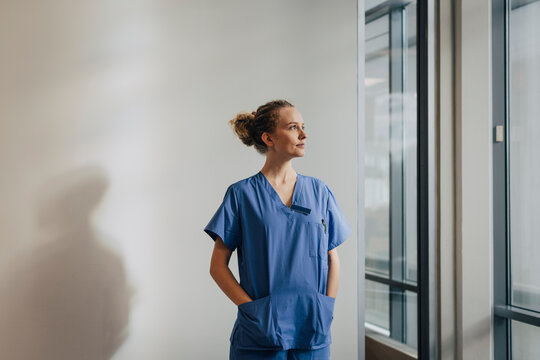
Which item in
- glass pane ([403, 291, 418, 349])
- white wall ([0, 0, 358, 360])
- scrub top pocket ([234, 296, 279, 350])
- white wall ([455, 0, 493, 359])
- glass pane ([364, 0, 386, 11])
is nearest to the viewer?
scrub top pocket ([234, 296, 279, 350])

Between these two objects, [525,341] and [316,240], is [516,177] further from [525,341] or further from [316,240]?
[316,240]

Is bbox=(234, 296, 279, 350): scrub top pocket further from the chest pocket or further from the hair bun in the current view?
the hair bun

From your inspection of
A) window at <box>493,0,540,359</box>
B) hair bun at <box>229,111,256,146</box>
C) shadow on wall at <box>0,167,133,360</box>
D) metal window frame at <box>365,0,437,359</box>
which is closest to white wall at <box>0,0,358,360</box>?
shadow on wall at <box>0,167,133,360</box>

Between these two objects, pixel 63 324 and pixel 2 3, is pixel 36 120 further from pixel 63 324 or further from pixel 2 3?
pixel 63 324

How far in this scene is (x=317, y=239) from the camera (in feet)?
4.77

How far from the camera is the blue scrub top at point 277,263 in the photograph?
4.47 feet

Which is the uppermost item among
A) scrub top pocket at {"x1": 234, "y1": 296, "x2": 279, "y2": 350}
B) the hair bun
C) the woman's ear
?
the hair bun

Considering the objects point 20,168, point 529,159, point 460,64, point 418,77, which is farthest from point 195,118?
point 529,159

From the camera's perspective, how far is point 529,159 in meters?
2.15

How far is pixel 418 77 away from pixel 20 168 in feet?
6.36

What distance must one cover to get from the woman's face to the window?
1297 mm

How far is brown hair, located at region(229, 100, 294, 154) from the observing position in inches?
58.5

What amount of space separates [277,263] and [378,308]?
1.76m

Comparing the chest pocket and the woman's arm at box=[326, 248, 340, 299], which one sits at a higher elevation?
the chest pocket
